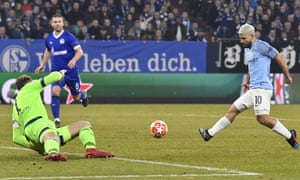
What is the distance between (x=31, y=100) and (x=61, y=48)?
6.69 m

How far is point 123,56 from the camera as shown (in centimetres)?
3034

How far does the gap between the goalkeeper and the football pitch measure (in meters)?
0.22

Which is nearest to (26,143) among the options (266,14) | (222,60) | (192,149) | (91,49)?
(192,149)

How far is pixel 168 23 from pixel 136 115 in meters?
9.09

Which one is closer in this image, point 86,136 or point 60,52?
point 86,136

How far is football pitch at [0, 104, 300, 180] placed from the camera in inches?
442

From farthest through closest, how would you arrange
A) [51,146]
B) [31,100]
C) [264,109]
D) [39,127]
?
[264,109] → [31,100] → [39,127] → [51,146]

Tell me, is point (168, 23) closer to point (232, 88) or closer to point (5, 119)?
point (232, 88)

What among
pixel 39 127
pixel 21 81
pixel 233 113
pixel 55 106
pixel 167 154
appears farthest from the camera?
pixel 55 106

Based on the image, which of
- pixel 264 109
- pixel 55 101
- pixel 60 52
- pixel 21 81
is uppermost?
pixel 21 81

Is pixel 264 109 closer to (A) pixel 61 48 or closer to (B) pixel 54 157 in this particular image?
(B) pixel 54 157

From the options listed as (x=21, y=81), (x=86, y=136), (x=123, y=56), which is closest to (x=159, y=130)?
(x=86, y=136)

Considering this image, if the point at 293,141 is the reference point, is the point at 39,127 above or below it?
above

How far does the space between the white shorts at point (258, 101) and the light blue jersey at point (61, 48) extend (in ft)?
18.2
